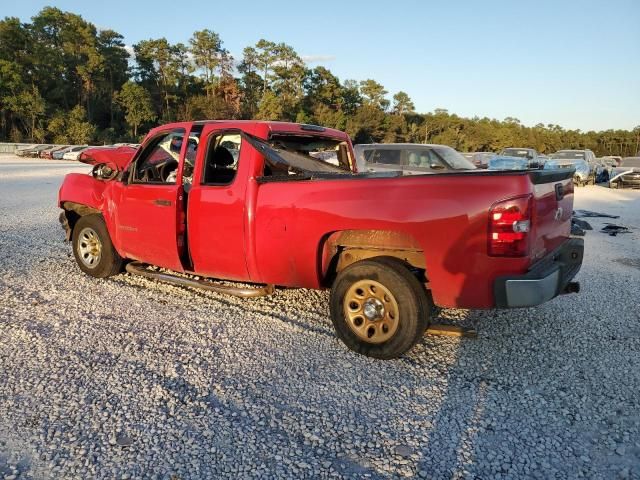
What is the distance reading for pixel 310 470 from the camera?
2.71 metres

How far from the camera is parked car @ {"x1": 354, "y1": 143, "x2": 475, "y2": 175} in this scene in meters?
12.0

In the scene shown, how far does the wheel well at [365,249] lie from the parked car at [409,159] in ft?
25.3

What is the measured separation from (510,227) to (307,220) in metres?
1.60

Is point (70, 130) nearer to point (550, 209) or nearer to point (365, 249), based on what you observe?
point (365, 249)

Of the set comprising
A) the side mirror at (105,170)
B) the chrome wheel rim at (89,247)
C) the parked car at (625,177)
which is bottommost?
the chrome wheel rim at (89,247)

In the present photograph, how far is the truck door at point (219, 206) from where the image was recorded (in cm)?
459

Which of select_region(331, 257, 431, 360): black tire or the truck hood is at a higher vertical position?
the truck hood

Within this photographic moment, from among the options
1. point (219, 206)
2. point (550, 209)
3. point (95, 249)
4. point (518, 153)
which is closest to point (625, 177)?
point (518, 153)

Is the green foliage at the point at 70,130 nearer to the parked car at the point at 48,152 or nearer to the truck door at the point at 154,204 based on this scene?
the parked car at the point at 48,152

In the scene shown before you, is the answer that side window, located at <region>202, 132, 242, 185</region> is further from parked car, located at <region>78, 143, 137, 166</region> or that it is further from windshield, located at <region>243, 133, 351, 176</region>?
parked car, located at <region>78, 143, 137, 166</region>

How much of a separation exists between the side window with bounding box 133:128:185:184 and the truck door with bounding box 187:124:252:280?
540 millimetres

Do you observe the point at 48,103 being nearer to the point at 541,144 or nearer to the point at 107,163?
the point at 107,163

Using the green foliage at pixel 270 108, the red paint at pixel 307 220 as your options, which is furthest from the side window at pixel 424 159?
the green foliage at pixel 270 108

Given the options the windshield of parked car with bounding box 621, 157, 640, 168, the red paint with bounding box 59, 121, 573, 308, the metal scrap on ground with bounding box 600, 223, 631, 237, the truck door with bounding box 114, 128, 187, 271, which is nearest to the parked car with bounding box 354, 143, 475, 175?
the metal scrap on ground with bounding box 600, 223, 631, 237
